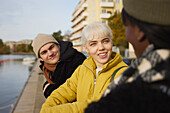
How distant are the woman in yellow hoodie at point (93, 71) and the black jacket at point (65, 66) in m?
0.90

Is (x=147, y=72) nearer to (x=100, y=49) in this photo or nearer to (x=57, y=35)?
(x=100, y=49)

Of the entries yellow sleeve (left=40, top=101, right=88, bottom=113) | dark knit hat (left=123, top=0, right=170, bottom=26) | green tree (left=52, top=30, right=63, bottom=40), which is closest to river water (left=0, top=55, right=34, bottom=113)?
yellow sleeve (left=40, top=101, right=88, bottom=113)

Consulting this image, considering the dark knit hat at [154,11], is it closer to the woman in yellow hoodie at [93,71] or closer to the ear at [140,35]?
the ear at [140,35]

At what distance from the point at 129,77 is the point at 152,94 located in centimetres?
14

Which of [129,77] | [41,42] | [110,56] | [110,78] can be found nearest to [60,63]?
[41,42]

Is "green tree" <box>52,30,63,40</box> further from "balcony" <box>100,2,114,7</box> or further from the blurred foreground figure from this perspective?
the blurred foreground figure

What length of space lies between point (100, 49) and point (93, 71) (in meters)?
0.25

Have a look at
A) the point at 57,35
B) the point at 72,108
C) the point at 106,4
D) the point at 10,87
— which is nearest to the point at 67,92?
the point at 72,108

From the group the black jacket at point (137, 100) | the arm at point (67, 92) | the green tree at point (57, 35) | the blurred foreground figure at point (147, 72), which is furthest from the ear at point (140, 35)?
the green tree at point (57, 35)

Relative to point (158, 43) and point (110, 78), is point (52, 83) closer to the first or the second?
point (110, 78)

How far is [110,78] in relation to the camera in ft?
5.13

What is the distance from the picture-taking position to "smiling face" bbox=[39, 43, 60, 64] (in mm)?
3010

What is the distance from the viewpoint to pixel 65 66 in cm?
284

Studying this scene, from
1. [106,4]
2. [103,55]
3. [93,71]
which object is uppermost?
[106,4]
